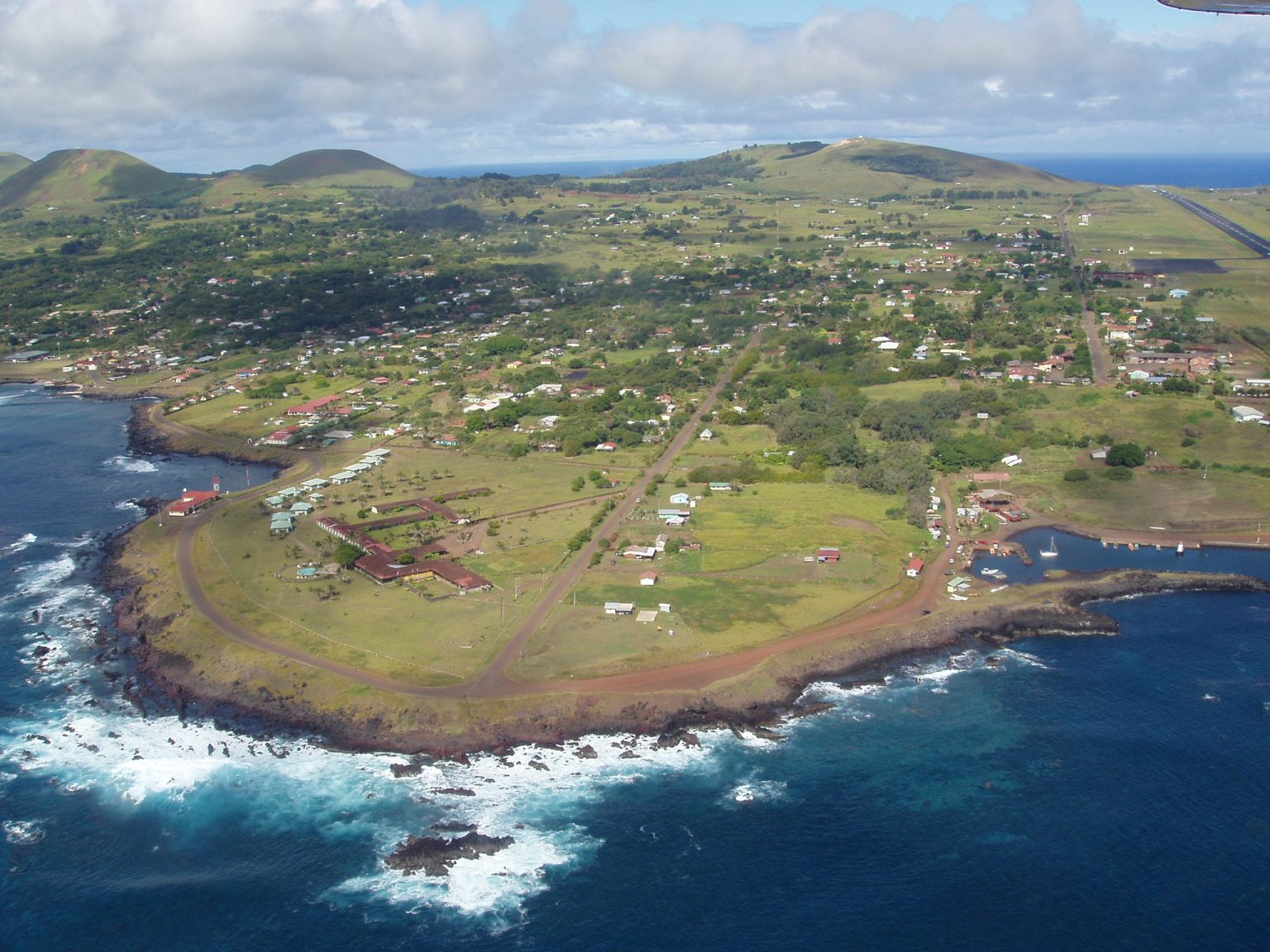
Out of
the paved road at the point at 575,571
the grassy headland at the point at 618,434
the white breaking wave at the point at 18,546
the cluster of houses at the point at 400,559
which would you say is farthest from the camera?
the white breaking wave at the point at 18,546

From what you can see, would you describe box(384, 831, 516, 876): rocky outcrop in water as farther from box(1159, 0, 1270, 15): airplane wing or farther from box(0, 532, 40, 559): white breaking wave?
box(0, 532, 40, 559): white breaking wave

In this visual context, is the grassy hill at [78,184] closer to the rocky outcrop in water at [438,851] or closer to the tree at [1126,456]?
the tree at [1126,456]

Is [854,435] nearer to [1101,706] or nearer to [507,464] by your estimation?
[507,464]

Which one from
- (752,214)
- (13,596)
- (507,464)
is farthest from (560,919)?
(752,214)

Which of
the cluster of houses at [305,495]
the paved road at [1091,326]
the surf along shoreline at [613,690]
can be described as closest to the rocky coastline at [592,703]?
the surf along shoreline at [613,690]

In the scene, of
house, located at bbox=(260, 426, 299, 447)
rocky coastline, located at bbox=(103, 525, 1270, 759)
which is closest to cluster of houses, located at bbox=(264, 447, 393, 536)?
house, located at bbox=(260, 426, 299, 447)

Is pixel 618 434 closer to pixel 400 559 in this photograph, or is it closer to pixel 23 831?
pixel 400 559

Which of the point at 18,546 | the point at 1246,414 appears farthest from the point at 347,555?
the point at 1246,414
